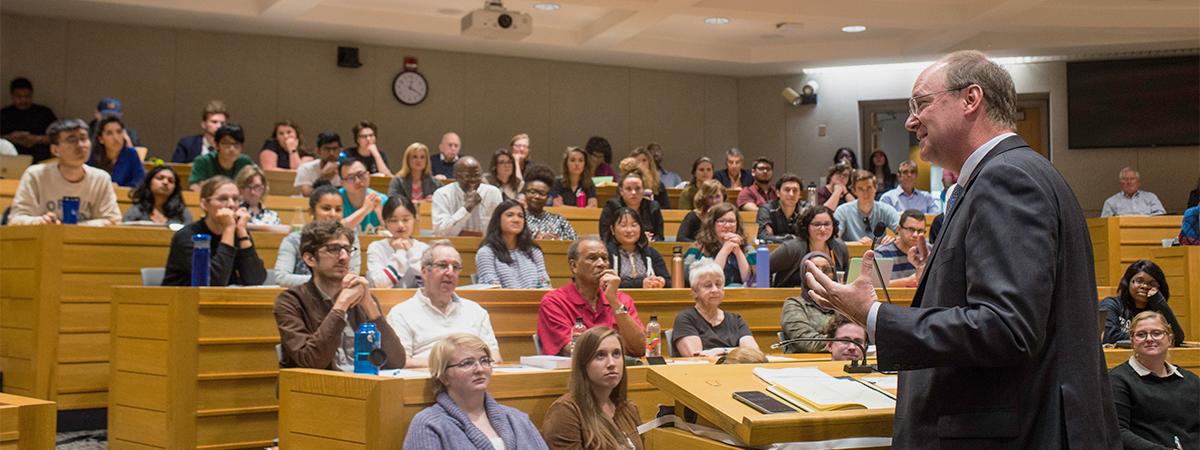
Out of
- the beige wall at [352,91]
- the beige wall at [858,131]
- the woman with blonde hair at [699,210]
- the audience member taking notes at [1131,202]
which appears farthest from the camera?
the beige wall at [858,131]

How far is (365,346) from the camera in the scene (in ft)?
13.0

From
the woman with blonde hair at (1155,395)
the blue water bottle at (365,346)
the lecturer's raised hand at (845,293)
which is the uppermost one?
the lecturer's raised hand at (845,293)

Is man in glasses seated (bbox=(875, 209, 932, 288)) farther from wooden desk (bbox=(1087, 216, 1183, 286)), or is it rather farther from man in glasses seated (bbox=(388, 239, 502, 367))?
man in glasses seated (bbox=(388, 239, 502, 367))

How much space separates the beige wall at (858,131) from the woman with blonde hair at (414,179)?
20.2 feet

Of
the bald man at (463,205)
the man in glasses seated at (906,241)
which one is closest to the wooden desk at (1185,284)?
the man in glasses seated at (906,241)

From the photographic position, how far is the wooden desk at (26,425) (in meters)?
2.75

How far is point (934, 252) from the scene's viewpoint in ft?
6.01

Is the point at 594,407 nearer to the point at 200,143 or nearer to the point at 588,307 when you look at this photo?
the point at 588,307

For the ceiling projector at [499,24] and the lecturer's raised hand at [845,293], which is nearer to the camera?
the lecturer's raised hand at [845,293]

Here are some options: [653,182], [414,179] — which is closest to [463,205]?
[414,179]

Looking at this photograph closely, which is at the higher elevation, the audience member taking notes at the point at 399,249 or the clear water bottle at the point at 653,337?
the audience member taking notes at the point at 399,249

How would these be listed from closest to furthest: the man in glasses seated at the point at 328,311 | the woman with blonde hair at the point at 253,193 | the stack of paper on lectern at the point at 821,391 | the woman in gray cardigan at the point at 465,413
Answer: the stack of paper on lectern at the point at 821,391 < the woman in gray cardigan at the point at 465,413 < the man in glasses seated at the point at 328,311 < the woman with blonde hair at the point at 253,193

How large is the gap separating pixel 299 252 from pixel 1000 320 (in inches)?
166

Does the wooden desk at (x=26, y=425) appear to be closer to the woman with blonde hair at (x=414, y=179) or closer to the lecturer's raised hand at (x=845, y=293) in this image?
the lecturer's raised hand at (x=845, y=293)
